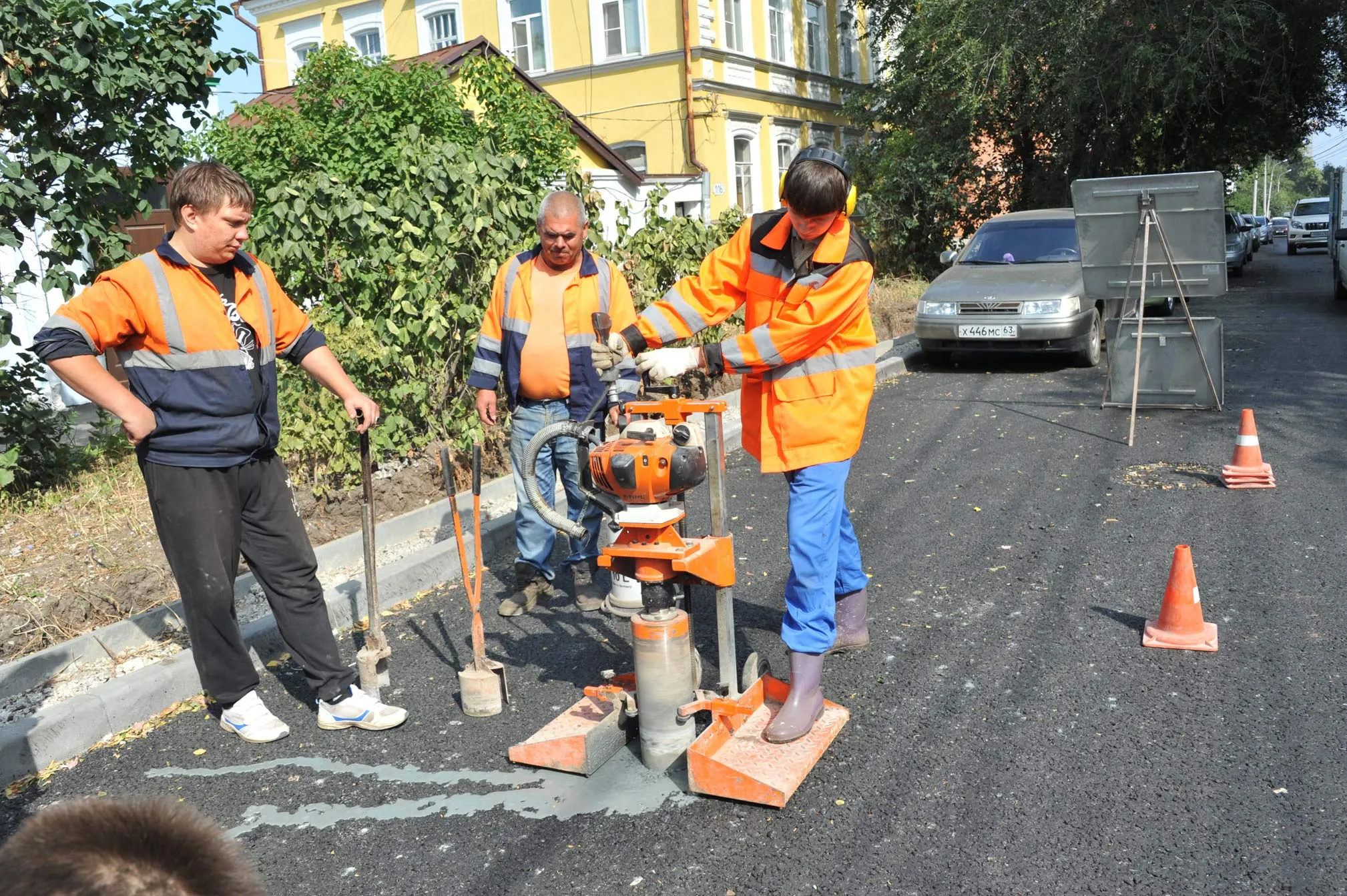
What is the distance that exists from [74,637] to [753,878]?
10.8ft

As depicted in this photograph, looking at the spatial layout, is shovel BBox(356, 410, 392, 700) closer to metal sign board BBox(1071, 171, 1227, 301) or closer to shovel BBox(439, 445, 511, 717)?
shovel BBox(439, 445, 511, 717)

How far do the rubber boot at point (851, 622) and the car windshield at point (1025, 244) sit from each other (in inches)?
370

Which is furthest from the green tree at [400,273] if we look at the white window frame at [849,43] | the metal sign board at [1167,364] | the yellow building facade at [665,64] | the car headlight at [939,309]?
the white window frame at [849,43]

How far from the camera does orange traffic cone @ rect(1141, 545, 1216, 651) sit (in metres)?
4.52

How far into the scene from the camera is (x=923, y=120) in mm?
25125

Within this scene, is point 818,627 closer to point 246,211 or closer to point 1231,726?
point 1231,726

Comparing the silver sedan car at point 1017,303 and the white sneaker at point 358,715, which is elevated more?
the silver sedan car at point 1017,303

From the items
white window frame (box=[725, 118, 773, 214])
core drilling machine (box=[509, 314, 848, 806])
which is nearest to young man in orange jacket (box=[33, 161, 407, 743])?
core drilling machine (box=[509, 314, 848, 806])

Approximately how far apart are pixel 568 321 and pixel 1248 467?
4618mm

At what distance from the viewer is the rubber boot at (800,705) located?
12.1 ft

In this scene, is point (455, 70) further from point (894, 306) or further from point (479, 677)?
point (479, 677)

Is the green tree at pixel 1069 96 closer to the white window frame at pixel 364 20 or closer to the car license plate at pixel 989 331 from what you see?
the car license plate at pixel 989 331

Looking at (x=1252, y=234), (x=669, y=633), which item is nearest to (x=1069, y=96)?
(x=669, y=633)

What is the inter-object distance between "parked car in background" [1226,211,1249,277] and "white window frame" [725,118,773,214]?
11206mm
